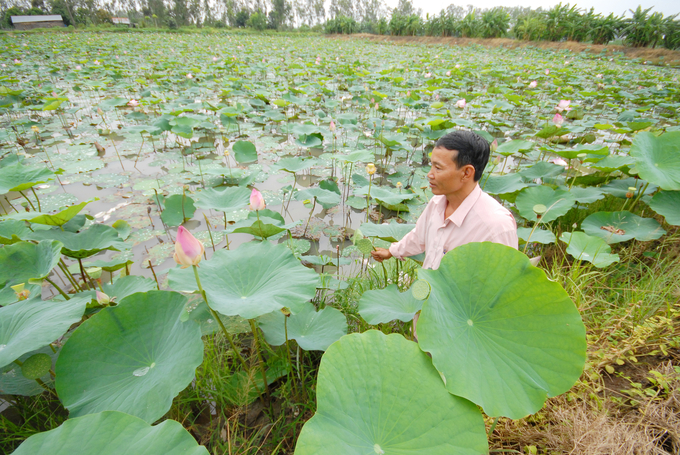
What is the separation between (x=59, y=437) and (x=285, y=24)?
196ft

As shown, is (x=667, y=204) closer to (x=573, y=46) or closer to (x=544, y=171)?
(x=544, y=171)

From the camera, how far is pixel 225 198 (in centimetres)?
230

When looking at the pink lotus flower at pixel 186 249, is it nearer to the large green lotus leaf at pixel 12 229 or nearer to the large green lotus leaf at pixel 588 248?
the large green lotus leaf at pixel 12 229

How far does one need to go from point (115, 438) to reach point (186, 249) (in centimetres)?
53

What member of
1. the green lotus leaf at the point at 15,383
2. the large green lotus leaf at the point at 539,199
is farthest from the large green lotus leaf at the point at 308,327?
the large green lotus leaf at the point at 539,199

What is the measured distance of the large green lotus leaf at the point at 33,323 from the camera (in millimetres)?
1035

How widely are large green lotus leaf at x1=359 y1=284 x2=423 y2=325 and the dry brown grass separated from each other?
1.85 ft

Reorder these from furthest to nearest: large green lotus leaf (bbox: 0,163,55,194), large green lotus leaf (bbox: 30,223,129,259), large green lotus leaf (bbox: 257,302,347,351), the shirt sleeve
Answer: large green lotus leaf (bbox: 0,163,55,194)
large green lotus leaf (bbox: 30,223,129,259)
the shirt sleeve
large green lotus leaf (bbox: 257,302,347,351)

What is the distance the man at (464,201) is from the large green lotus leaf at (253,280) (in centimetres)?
67

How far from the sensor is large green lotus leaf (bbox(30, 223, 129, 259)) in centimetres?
177

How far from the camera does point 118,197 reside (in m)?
3.32

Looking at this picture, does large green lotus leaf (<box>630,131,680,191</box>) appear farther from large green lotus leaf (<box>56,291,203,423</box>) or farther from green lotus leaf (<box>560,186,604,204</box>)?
large green lotus leaf (<box>56,291,203,423</box>)

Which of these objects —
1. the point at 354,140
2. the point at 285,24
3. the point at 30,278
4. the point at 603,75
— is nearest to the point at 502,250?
the point at 30,278

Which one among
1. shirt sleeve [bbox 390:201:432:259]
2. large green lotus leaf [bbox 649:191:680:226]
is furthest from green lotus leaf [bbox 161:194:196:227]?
large green lotus leaf [bbox 649:191:680:226]
